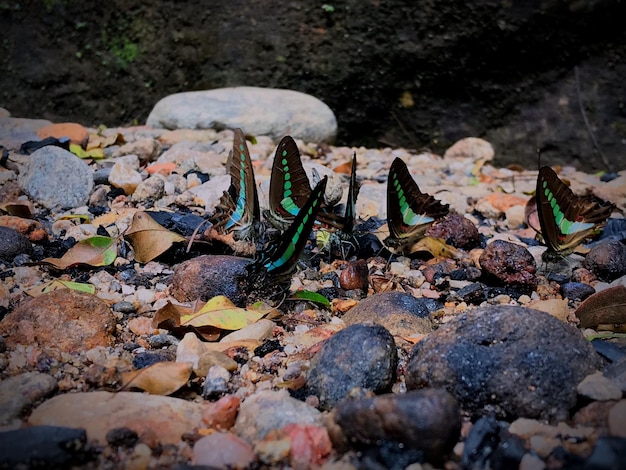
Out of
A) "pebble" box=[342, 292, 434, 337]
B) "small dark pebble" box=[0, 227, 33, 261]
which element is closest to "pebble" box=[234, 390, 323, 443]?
"pebble" box=[342, 292, 434, 337]

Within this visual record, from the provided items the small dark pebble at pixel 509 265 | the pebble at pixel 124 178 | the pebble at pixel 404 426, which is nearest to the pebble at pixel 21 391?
the pebble at pixel 404 426

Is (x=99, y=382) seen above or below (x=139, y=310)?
above

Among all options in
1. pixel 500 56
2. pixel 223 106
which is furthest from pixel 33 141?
pixel 500 56

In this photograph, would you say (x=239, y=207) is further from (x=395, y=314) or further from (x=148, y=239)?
(x=395, y=314)

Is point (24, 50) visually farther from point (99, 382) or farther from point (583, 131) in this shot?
point (583, 131)

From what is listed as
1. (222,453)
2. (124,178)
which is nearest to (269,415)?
(222,453)

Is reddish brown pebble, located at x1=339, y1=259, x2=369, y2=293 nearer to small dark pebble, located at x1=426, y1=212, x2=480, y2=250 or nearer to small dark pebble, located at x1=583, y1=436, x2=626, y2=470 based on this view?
small dark pebble, located at x1=426, y1=212, x2=480, y2=250

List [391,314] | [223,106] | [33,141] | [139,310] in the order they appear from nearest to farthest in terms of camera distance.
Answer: [391,314]
[139,310]
[33,141]
[223,106]

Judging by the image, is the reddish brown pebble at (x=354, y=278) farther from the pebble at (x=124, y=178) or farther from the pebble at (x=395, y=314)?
the pebble at (x=124, y=178)
